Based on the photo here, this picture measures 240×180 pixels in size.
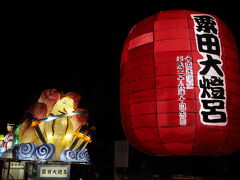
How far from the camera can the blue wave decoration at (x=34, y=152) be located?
40.4 ft

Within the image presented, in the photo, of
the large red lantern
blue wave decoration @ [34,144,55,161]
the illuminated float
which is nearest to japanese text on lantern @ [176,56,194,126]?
the large red lantern

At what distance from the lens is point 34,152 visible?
1255 cm

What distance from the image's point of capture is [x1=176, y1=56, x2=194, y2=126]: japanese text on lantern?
20.5 feet

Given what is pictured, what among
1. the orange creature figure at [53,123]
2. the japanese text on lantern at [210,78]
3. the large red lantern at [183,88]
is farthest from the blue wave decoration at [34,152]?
the japanese text on lantern at [210,78]

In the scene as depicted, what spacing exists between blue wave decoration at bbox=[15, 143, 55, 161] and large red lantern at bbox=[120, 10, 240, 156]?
6.88 m

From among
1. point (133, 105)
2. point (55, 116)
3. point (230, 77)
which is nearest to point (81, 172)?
point (55, 116)

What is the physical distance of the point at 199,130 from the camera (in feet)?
20.4

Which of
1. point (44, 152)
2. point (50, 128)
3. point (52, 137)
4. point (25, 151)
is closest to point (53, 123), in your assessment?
point (50, 128)

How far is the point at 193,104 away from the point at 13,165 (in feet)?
52.0

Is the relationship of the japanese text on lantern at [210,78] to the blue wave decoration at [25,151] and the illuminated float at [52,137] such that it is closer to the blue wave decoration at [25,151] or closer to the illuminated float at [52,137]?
the illuminated float at [52,137]

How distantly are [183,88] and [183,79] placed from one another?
0.23 m

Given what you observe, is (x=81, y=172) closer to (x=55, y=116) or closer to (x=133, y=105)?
(x=55, y=116)

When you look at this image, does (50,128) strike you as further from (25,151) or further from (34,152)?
(25,151)

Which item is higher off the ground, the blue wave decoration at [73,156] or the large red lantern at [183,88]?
the large red lantern at [183,88]
